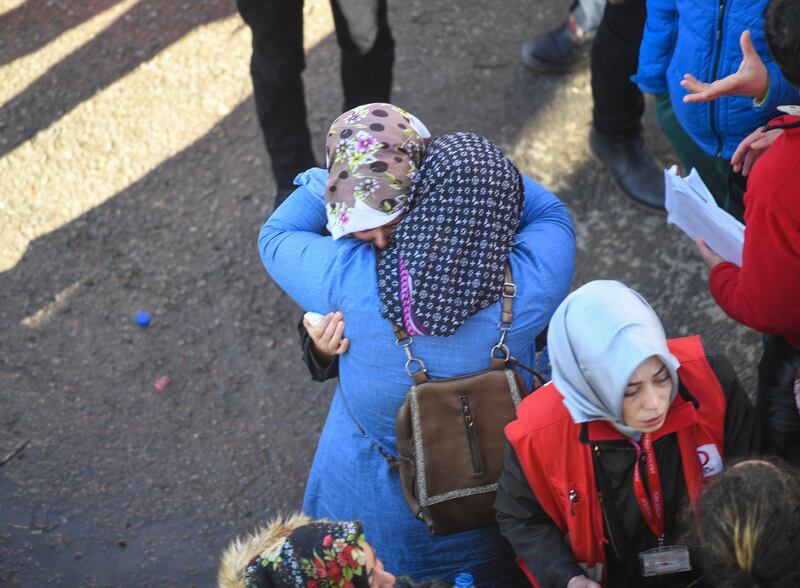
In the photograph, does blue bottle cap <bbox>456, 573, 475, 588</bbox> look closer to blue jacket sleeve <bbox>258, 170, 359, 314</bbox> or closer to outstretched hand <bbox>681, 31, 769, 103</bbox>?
blue jacket sleeve <bbox>258, 170, 359, 314</bbox>

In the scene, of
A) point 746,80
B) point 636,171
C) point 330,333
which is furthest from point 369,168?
point 636,171

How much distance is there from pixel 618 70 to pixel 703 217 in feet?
4.00

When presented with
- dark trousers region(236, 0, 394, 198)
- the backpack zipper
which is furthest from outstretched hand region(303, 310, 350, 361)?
dark trousers region(236, 0, 394, 198)

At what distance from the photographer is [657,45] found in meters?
3.06

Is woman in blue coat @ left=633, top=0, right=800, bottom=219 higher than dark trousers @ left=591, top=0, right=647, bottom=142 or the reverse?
higher

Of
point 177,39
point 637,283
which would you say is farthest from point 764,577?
point 177,39

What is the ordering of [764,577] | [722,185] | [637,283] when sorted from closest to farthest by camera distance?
1. [764,577]
2. [722,185]
3. [637,283]

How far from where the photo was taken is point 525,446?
221cm

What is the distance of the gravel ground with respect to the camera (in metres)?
3.66

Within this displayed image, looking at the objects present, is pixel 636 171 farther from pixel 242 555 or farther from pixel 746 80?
pixel 242 555

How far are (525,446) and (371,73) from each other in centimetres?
237

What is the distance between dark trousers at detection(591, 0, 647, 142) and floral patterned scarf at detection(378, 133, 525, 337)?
1542 millimetres

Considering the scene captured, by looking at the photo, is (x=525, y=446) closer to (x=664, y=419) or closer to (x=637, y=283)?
(x=664, y=419)

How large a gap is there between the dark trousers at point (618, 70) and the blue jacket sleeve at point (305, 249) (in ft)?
5.07
